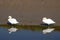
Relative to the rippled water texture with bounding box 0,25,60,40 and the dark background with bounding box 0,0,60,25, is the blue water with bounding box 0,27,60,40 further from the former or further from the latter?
the dark background with bounding box 0,0,60,25

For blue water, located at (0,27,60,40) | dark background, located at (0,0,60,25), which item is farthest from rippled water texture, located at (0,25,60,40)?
dark background, located at (0,0,60,25)

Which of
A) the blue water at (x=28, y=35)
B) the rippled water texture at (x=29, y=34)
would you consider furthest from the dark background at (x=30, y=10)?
the blue water at (x=28, y=35)

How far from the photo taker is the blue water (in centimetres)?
309

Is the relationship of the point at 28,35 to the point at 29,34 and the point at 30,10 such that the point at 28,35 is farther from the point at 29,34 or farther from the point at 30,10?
the point at 30,10

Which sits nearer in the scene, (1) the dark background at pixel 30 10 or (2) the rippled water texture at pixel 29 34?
(2) the rippled water texture at pixel 29 34

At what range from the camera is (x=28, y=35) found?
3176 millimetres

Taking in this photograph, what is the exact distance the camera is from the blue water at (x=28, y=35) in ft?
10.2

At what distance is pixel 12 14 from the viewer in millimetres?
3969

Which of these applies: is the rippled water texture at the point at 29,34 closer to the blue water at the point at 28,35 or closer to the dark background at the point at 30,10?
the blue water at the point at 28,35

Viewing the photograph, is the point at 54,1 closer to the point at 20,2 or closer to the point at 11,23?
the point at 20,2

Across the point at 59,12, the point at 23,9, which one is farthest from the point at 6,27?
the point at 59,12

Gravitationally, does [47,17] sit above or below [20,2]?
below

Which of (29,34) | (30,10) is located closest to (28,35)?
(29,34)

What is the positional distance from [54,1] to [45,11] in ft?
0.86
